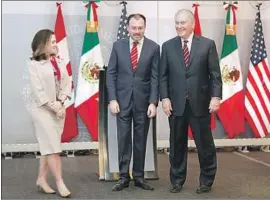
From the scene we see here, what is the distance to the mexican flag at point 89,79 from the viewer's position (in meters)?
6.15

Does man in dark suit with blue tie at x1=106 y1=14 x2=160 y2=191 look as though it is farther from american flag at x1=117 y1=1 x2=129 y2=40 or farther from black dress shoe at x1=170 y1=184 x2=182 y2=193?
american flag at x1=117 y1=1 x2=129 y2=40

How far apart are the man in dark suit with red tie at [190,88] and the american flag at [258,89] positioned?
8.47ft

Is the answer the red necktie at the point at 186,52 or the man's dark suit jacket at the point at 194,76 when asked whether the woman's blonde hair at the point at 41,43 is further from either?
the red necktie at the point at 186,52

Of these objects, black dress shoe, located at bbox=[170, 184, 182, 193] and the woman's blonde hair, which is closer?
the woman's blonde hair

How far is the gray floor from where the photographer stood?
4.19 m

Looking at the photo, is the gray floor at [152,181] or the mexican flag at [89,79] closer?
the gray floor at [152,181]

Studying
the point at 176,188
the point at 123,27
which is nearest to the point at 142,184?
the point at 176,188

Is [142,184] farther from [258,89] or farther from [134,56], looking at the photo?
[258,89]

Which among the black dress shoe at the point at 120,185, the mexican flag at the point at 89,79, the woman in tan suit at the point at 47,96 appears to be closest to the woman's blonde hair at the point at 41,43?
the woman in tan suit at the point at 47,96

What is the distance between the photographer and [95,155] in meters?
6.27

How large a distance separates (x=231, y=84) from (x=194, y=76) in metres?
2.64

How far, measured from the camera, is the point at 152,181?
4723mm

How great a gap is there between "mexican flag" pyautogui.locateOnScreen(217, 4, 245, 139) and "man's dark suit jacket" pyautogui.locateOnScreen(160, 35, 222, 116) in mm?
2446

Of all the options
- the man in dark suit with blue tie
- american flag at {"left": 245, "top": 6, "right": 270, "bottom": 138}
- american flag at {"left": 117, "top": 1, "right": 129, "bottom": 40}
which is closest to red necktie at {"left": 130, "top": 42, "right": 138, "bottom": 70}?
the man in dark suit with blue tie
